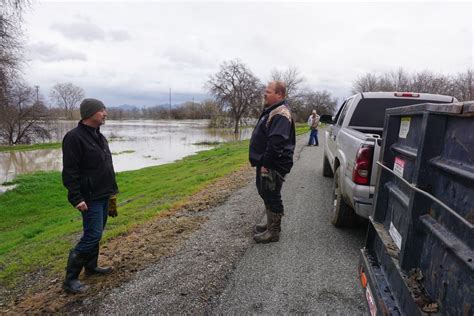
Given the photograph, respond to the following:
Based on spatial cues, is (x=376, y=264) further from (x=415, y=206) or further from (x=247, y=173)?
(x=247, y=173)

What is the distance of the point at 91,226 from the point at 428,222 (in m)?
3.16

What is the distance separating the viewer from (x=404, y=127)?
89.7 inches

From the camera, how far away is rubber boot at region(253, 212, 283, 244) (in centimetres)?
436

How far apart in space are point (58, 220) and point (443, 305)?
10093mm

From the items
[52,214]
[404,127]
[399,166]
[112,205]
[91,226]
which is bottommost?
[52,214]

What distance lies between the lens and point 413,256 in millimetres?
1812

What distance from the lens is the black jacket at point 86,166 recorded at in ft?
10.4

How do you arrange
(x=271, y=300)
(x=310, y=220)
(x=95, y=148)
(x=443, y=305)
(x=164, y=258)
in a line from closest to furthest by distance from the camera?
(x=443, y=305), (x=271, y=300), (x=95, y=148), (x=164, y=258), (x=310, y=220)

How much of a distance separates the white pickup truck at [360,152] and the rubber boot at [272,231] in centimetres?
98

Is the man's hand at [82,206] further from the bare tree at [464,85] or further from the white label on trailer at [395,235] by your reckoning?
the bare tree at [464,85]

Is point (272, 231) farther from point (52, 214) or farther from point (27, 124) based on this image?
point (27, 124)

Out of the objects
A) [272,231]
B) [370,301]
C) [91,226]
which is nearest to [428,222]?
[370,301]

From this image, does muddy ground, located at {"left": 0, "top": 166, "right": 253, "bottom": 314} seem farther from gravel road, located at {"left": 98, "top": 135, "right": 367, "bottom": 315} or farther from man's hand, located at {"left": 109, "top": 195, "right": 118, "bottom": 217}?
man's hand, located at {"left": 109, "top": 195, "right": 118, "bottom": 217}

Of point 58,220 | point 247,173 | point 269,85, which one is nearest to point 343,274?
point 269,85
